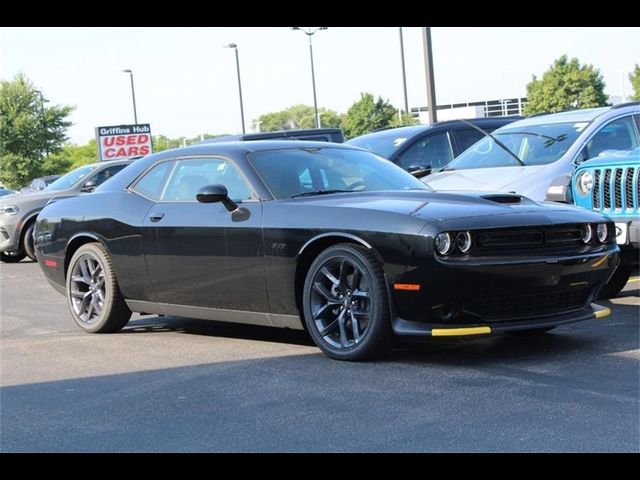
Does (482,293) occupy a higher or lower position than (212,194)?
lower

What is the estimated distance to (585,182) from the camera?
26.3ft

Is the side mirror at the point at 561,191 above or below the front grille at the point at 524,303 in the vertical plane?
above

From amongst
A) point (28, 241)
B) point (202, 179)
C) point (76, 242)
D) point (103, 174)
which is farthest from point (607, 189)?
point (28, 241)

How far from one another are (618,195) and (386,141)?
519 cm

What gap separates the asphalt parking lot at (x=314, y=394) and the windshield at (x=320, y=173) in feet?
3.58

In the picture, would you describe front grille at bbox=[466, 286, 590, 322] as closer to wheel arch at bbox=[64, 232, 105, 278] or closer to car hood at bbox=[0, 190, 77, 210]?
wheel arch at bbox=[64, 232, 105, 278]

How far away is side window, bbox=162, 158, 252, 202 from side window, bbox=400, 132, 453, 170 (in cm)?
533

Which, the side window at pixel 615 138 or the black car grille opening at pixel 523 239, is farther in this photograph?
the side window at pixel 615 138

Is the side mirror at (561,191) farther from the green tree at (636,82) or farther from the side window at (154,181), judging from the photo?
the green tree at (636,82)

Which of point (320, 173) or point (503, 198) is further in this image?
point (320, 173)

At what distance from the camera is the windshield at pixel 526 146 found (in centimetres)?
995

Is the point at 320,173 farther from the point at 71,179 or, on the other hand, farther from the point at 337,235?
the point at 71,179

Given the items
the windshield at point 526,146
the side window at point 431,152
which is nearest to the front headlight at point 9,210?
the side window at point 431,152

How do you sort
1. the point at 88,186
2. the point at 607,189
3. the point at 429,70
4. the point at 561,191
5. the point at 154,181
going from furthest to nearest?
the point at 429,70
the point at 88,186
the point at 561,191
the point at 607,189
the point at 154,181
